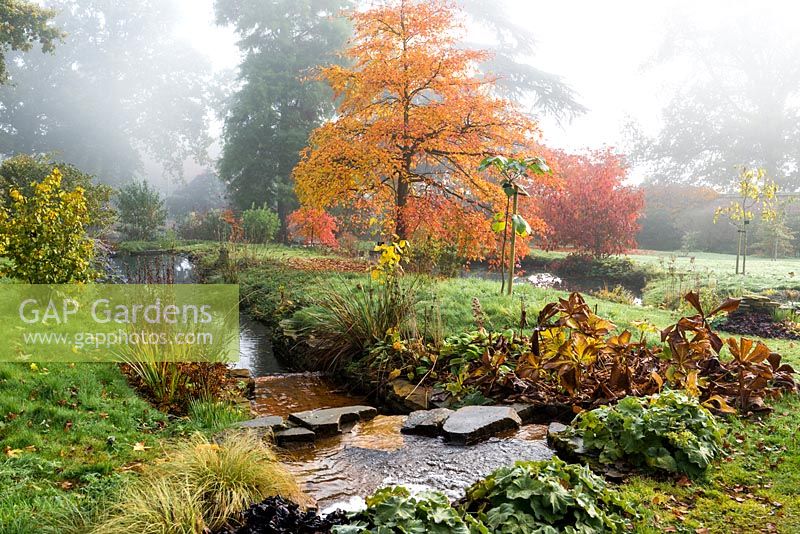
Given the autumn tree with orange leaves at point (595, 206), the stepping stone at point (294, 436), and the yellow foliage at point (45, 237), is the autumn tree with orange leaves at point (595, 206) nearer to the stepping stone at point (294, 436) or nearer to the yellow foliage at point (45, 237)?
the yellow foliage at point (45, 237)

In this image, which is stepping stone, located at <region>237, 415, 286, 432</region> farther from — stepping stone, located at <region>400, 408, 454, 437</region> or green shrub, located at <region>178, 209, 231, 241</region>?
green shrub, located at <region>178, 209, 231, 241</region>

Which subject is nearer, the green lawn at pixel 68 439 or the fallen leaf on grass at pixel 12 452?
the green lawn at pixel 68 439

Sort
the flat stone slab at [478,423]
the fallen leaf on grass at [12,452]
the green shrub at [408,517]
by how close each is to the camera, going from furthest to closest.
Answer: the flat stone slab at [478,423], the fallen leaf on grass at [12,452], the green shrub at [408,517]

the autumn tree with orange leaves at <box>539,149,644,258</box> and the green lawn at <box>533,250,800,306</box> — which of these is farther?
the autumn tree with orange leaves at <box>539,149,644,258</box>

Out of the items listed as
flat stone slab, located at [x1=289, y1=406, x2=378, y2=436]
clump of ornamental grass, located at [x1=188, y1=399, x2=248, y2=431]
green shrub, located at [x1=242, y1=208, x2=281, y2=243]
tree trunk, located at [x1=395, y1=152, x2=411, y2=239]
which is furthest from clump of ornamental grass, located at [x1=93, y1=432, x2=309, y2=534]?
green shrub, located at [x1=242, y1=208, x2=281, y2=243]

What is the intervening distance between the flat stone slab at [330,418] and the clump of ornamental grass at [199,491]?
91 cm

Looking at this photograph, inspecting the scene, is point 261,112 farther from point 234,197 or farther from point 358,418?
point 358,418

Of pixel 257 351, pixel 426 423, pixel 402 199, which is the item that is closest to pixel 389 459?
pixel 426 423

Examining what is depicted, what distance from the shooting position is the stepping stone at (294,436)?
363 cm

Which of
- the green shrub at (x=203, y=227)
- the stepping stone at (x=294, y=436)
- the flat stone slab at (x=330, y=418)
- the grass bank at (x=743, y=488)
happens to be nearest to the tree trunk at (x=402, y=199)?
the grass bank at (x=743, y=488)

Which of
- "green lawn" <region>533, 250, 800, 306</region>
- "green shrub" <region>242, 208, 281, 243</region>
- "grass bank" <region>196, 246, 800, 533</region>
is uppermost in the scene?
"green shrub" <region>242, 208, 281, 243</region>

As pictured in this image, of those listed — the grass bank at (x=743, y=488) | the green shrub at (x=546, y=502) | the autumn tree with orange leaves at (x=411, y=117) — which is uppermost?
the autumn tree with orange leaves at (x=411, y=117)

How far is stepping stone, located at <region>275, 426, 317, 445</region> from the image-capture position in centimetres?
363

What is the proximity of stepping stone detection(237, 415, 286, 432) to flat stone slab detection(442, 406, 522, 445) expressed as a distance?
3.40 ft
